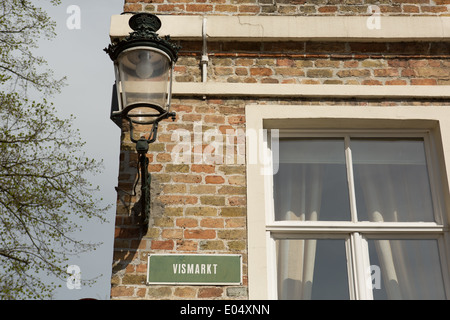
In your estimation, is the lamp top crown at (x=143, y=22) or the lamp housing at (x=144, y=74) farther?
the lamp top crown at (x=143, y=22)

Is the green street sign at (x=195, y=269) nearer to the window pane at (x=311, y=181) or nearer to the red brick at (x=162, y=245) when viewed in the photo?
the red brick at (x=162, y=245)

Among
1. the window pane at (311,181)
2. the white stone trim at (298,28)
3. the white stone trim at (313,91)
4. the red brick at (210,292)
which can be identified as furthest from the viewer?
the white stone trim at (298,28)

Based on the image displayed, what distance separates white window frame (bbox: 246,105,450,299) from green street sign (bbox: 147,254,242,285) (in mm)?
A: 128

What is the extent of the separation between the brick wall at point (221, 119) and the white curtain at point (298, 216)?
0.96 feet

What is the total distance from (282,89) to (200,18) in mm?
925

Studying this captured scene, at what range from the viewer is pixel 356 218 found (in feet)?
12.6

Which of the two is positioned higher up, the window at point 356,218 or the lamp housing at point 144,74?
the lamp housing at point 144,74

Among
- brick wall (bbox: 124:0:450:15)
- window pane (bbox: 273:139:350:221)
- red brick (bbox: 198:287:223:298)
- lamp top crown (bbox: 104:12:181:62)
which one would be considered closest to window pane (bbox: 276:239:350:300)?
window pane (bbox: 273:139:350:221)

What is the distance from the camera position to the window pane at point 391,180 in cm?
390

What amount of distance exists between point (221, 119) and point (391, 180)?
4.50 feet
